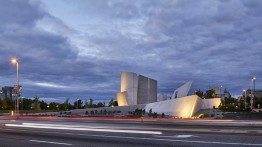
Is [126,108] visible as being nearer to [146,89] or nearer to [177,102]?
[146,89]

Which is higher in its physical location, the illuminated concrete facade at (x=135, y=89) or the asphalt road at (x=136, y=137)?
the illuminated concrete facade at (x=135, y=89)

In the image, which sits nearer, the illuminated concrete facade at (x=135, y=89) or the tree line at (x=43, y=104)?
the illuminated concrete facade at (x=135, y=89)

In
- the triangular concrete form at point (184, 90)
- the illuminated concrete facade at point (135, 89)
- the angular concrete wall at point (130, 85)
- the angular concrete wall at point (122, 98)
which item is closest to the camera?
the triangular concrete form at point (184, 90)

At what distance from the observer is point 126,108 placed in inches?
2692

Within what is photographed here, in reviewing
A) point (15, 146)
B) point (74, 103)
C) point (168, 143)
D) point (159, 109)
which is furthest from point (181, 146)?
point (74, 103)

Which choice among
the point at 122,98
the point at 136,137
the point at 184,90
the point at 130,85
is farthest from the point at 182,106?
the point at 136,137

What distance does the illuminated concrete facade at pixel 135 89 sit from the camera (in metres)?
71.9

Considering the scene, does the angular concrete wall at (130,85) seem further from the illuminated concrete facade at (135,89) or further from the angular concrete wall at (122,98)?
the angular concrete wall at (122,98)

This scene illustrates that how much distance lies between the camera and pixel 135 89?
71.9m

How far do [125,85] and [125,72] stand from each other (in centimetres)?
261

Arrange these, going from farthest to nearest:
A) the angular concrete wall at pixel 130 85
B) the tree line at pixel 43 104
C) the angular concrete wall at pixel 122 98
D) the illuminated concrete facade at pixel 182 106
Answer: the tree line at pixel 43 104, the angular concrete wall at pixel 122 98, the angular concrete wall at pixel 130 85, the illuminated concrete facade at pixel 182 106

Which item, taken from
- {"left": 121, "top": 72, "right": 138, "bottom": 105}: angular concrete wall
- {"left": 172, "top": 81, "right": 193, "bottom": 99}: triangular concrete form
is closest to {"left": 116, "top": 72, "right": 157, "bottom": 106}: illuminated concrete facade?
{"left": 121, "top": 72, "right": 138, "bottom": 105}: angular concrete wall

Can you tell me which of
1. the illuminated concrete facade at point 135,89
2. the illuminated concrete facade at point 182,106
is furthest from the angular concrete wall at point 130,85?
the illuminated concrete facade at point 182,106

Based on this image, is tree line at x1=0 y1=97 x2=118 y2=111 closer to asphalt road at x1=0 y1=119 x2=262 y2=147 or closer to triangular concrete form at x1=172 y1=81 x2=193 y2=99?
triangular concrete form at x1=172 y1=81 x2=193 y2=99
